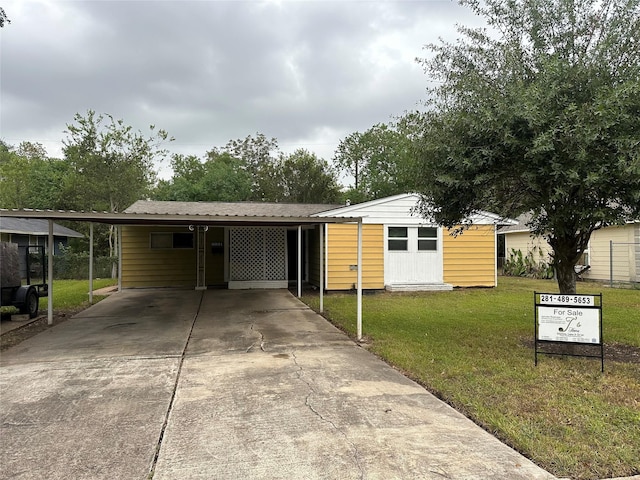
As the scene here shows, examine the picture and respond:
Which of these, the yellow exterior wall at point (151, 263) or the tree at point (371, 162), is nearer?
the yellow exterior wall at point (151, 263)

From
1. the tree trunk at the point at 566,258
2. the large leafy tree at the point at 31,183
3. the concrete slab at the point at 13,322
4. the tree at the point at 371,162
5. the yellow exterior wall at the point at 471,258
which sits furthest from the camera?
the tree at the point at 371,162

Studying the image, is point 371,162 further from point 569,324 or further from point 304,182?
point 569,324

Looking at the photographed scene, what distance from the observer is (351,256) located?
1257 cm

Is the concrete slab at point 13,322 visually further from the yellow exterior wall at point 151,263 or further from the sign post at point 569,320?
the sign post at point 569,320

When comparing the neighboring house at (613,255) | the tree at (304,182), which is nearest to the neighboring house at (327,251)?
the neighboring house at (613,255)

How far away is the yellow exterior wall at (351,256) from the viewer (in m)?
12.4

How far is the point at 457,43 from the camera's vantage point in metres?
5.82

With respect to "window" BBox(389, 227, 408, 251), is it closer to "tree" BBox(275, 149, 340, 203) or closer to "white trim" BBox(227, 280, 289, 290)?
"white trim" BBox(227, 280, 289, 290)

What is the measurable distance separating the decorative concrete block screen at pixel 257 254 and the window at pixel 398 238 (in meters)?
3.51

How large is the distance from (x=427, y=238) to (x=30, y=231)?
13239 millimetres

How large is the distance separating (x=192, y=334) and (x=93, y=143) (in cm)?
1453

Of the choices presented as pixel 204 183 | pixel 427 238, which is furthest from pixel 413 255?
pixel 204 183

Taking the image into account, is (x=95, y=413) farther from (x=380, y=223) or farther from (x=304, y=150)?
(x=304, y=150)

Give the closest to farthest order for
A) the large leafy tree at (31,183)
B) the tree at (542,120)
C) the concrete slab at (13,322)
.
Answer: the tree at (542,120)
the concrete slab at (13,322)
the large leafy tree at (31,183)
